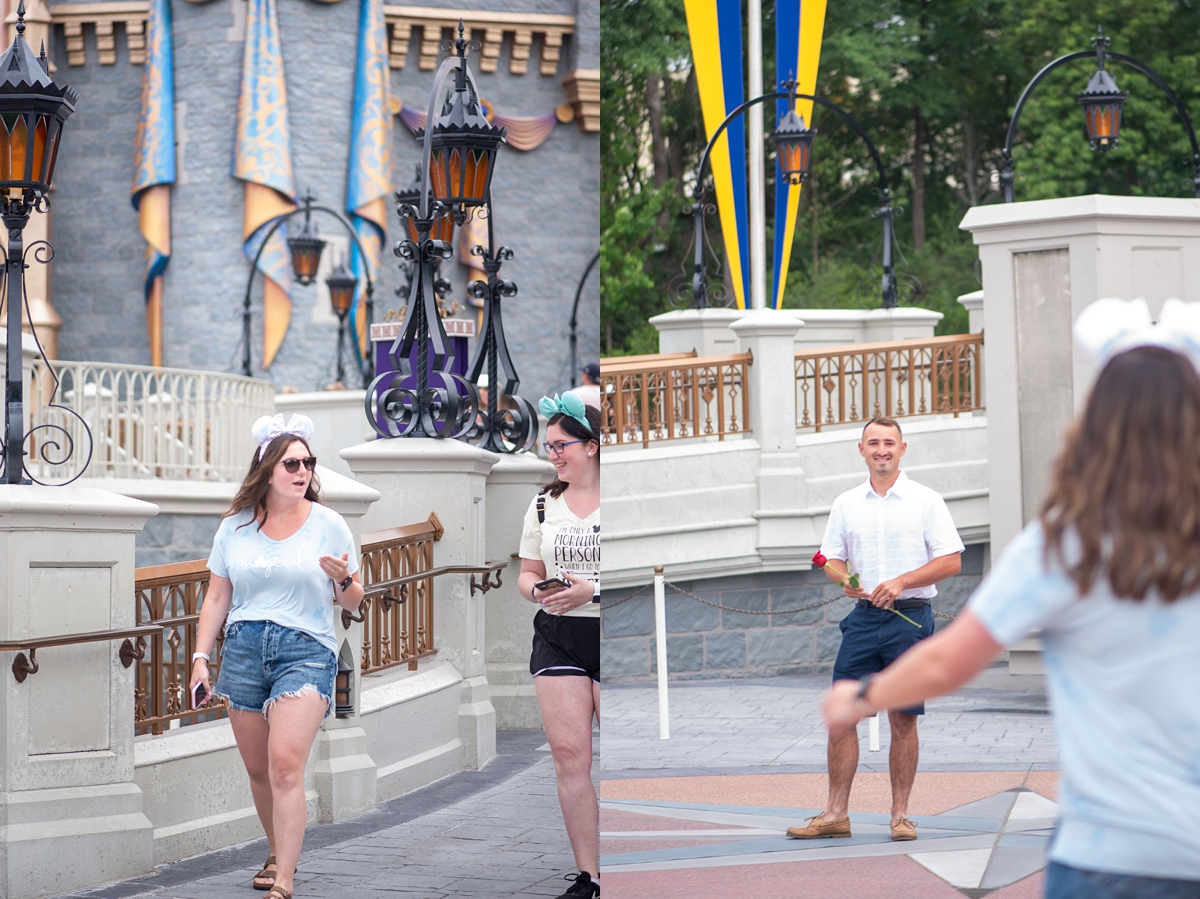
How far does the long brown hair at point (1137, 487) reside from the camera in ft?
4.25

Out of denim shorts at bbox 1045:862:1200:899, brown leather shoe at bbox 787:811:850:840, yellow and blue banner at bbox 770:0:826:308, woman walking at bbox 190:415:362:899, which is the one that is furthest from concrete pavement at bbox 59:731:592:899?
denim shorts at bbox 1045:862:1200:899

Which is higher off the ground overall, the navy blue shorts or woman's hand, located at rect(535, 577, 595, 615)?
woman's hand, located at rect(535, 577, 595, 615)

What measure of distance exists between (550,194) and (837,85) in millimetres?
597

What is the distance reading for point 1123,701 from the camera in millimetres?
1339

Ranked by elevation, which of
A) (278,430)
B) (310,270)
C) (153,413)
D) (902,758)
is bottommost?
(902,758)

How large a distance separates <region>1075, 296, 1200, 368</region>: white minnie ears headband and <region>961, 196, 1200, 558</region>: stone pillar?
37.2 inches

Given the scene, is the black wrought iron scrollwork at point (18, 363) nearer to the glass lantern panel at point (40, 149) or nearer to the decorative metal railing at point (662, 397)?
the glass lantern panel at point (40, 149)

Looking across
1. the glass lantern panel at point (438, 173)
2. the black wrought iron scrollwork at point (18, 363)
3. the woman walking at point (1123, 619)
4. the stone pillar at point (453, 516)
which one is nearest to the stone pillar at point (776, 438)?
the stone pillar at point (453, 516)

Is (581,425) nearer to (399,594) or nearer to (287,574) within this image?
(399,594)

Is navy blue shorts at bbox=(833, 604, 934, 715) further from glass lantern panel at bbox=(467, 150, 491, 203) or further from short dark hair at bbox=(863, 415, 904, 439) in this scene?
glass lantern panel at bbox=(467, 150, 491, 203)

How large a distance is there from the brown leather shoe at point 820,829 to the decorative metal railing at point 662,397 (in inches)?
27.6

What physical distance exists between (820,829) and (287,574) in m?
1.19

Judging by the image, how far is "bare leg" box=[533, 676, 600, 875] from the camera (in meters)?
2.70

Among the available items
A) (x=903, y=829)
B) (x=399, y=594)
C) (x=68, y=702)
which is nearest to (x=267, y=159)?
(x=68, y=702)
